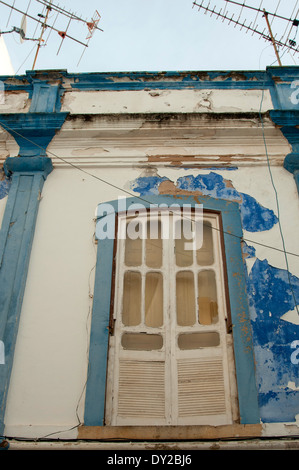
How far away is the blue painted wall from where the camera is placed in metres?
3.21

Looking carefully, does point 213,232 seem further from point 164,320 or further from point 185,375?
point 185,375

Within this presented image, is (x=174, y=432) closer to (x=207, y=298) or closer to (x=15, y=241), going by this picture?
(x=207, y=298)

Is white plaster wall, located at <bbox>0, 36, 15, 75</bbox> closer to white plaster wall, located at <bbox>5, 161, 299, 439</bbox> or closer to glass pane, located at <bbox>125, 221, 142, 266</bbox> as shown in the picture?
white plaster wall, located at <bbox>5, 161, 299, 439</bbox>

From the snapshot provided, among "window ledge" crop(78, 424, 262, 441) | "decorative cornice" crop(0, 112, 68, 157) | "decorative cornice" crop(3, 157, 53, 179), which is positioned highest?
"decorative cornice" crop(0, 112, 68, 157)

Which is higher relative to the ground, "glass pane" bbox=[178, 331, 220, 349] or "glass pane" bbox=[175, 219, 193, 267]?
"glass pane" bbox=[175, 219, 193, 267]

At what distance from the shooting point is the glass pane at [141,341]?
11.6ft

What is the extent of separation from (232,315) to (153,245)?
104cm

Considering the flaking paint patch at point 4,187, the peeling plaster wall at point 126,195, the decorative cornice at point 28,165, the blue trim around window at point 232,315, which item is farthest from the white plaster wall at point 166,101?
the blue trim around window at point 232,315

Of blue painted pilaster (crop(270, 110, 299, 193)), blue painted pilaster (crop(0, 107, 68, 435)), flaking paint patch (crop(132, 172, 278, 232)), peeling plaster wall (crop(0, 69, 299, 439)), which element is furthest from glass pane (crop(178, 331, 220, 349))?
blue painted pilaster (crop(270, 110, 299, 193))

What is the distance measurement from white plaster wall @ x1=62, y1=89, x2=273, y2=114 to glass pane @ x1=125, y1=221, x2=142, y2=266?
1802 millimetres

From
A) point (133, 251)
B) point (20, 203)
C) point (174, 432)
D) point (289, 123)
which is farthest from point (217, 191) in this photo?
point (174, 432)

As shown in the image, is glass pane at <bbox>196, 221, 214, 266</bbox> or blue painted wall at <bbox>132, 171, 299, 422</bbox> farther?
glass pane at <bbox>196, 221, 214, 266</bbox>

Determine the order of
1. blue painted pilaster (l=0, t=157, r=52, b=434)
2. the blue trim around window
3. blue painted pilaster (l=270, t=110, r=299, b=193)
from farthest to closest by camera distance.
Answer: blue painted pilaster (l=270, t=110, r=299, b=193) < blue painted pilaster (l=0, t=157, r=52, b=434) < the blue trim around window

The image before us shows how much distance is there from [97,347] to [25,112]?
3055 mm
